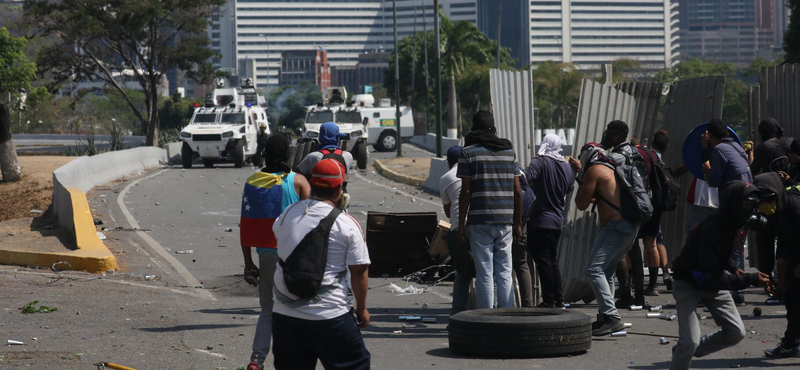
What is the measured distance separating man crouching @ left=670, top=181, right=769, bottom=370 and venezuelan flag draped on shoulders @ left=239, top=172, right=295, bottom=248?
101 inches

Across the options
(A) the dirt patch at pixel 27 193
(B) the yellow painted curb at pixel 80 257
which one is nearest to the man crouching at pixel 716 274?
(B) the yellow painted curb at pixel 80 257

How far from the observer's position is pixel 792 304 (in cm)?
649

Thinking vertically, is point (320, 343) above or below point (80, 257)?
above

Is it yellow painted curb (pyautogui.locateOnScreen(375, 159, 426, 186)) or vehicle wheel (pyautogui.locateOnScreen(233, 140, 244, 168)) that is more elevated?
vehicle wheel (pyautogui.locateOnScreen(233, 140, 244, 168))

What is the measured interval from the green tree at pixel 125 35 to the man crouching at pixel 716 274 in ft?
137

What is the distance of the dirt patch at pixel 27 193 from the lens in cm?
1844

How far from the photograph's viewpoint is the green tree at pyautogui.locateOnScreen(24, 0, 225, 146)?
4528cm

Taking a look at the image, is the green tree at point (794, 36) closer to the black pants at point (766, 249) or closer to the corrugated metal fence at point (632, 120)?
the corrugated metal fence at point (632, 120)

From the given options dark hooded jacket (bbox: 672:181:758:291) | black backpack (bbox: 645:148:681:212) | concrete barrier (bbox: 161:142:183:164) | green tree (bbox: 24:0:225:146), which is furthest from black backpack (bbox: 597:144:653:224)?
green tree (bbox: 24:0:225:146)

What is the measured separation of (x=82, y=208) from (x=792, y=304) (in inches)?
418

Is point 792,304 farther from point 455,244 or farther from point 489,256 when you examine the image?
point 455,244

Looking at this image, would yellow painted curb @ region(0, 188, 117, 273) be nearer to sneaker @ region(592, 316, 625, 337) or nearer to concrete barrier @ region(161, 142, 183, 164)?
sneaker @ region(592, 316, 625, 337)

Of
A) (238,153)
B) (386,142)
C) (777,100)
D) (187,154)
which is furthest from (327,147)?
(386,142)

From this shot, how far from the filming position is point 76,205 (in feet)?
47.4
